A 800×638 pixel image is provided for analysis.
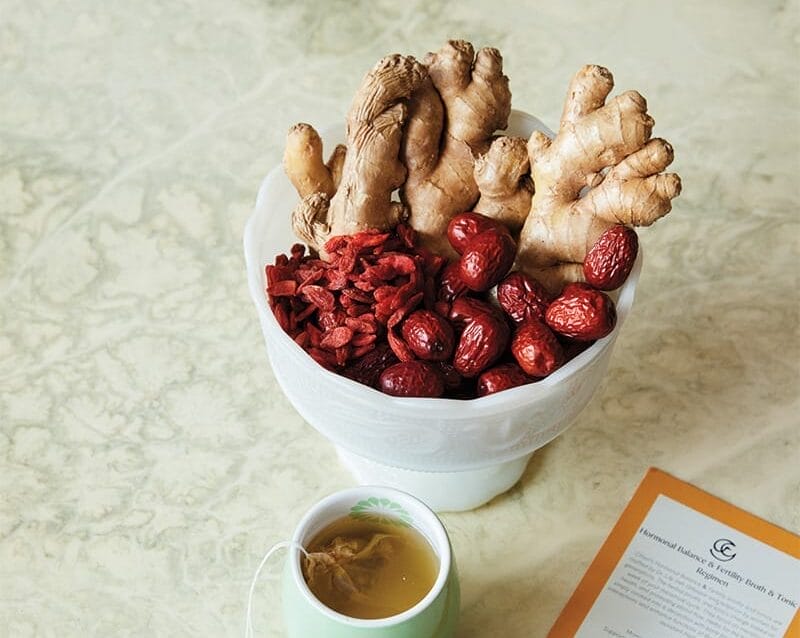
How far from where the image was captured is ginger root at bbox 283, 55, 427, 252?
2.61ft

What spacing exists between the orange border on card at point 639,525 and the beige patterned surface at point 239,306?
12mm

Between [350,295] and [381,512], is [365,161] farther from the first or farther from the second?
[381,512]

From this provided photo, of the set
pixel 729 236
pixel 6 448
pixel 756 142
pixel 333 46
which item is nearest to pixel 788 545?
pixel 729 236

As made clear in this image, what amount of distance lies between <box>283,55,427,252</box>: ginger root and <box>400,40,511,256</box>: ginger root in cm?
1

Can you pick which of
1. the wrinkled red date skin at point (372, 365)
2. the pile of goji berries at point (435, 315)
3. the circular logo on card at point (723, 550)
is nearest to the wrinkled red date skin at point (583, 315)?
the pile of goji berries at point (435, 315)

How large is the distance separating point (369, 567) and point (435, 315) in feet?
0.56

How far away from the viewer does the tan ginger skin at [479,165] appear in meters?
0.76

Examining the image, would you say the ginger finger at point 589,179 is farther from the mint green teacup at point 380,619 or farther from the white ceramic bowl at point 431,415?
the mint green teacup at point 380,619

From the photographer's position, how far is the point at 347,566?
718 millimetres

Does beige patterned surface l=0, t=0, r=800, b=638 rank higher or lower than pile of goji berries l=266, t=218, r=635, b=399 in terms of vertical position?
lower

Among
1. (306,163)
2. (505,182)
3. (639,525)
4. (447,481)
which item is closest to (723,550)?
(639,525)

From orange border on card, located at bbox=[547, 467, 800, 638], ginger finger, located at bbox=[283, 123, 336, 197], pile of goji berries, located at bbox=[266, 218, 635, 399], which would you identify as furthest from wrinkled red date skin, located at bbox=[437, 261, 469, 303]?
orange border on card, located at bbox=[547, 467, 800, 638]

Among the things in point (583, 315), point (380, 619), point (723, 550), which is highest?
point (583, 315)

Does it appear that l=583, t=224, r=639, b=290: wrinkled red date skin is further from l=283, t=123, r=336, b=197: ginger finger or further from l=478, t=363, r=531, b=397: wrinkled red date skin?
l=283, t=123, r=336, b=197: ginger finger
